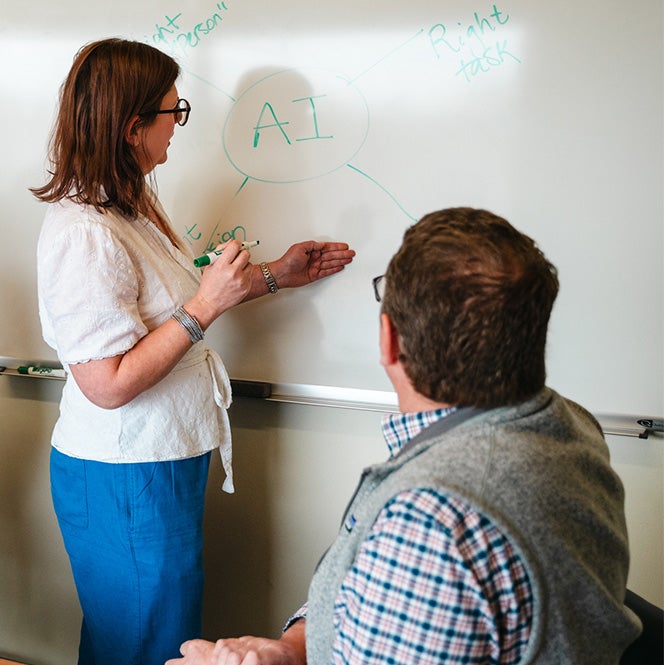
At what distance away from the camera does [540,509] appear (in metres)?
0.72

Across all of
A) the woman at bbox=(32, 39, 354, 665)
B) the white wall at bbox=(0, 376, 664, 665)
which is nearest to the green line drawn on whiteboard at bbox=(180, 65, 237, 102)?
the woman at bbox=(32, 39, 354, 665)

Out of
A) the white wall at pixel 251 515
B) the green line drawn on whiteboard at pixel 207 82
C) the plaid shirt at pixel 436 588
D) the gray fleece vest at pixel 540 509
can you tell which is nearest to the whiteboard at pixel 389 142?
the green line drawn on whiteboard at pixel 207 82

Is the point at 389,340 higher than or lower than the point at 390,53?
lower

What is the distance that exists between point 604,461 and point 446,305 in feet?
0.89

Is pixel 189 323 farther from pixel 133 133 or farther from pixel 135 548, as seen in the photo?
pixel 135 548

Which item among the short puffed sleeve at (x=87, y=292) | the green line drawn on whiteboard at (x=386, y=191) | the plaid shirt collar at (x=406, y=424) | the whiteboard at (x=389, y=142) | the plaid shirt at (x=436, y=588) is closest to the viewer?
the plaid shirt at (x=436, y=588)

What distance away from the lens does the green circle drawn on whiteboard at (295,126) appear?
4.90 ft

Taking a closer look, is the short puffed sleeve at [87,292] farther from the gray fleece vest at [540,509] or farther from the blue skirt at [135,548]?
the gray fleece vest at [540,509]

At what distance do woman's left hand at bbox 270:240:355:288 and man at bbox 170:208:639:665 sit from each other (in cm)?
74

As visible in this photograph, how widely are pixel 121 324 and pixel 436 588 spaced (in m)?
0.72

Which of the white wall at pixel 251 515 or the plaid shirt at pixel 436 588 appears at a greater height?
the plaid shirt at pixel 436 588

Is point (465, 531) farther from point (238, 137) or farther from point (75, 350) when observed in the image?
point (238, 137)

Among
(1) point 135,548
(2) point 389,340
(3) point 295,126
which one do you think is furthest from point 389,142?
(1) point 135,548

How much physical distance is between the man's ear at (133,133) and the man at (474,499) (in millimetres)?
669
